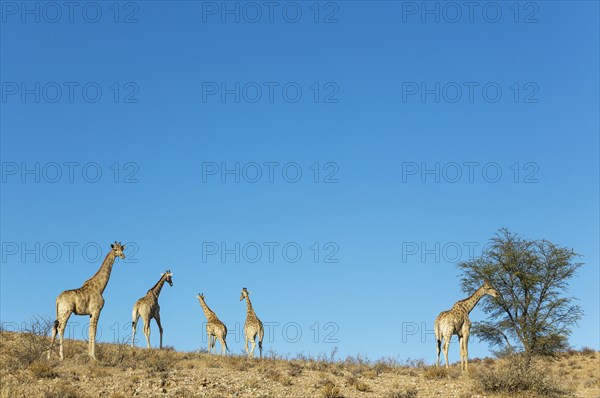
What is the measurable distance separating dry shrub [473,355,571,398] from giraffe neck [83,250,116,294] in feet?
48.3

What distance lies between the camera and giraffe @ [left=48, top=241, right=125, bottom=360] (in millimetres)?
26750

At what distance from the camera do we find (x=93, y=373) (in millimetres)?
25484

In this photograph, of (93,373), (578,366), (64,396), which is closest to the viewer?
Result: (64,396)

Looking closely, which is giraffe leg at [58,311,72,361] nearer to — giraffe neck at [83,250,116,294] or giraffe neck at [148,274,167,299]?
giraffe neck at [83,250,116,294]

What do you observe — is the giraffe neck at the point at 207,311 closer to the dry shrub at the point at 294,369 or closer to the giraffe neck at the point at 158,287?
the giraffe neck at the point at 158,287

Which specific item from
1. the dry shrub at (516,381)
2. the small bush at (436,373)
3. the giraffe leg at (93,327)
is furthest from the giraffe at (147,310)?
the dry shrub at (516,381)

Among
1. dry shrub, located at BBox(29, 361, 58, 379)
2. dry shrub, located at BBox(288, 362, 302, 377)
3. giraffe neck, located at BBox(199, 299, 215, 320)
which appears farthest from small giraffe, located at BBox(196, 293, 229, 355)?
dry shrub, located at BBox(29, 361, 58, 379)

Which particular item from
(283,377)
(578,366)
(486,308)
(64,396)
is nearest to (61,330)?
(64,396)

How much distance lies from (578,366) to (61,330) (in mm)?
37042

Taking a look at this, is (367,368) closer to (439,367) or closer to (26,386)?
(439,367)

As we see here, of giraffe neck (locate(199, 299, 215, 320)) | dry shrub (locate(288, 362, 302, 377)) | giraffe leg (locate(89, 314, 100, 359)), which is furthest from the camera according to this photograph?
giraffe neck (locate(199, 299, 215, 320))

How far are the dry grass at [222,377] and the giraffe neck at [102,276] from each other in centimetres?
267

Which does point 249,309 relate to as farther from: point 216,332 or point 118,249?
point 118,249

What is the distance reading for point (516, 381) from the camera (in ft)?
92.2
